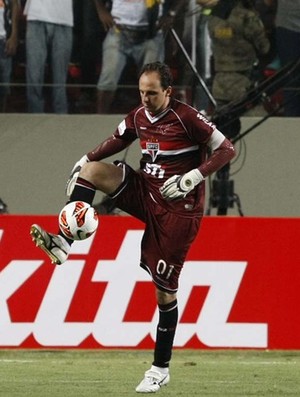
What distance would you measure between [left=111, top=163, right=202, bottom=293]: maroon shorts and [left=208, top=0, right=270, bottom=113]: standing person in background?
165 inches

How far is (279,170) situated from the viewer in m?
13.1

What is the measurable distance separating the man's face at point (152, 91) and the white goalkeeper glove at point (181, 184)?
477mm

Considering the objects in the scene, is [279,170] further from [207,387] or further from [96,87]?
[207,387]

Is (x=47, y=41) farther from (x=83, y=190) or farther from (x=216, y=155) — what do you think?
(x=216, y=155)

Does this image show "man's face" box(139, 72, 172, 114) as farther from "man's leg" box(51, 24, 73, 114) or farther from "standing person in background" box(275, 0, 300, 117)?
"standing person in background" box(275, 0, 300, 117)

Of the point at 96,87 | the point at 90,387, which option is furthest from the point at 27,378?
the point at 96,87

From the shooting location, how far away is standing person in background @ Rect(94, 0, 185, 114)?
12.5 metres

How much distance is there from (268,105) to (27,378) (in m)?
4.74

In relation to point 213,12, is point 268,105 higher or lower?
lower

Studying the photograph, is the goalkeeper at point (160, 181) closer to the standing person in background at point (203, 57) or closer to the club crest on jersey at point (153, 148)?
the club crest on jersey at point (153, 148)

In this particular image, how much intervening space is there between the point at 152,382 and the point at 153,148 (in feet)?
4.88

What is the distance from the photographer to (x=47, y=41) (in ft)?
41.2

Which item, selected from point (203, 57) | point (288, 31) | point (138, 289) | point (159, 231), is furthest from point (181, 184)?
point (288, 31)

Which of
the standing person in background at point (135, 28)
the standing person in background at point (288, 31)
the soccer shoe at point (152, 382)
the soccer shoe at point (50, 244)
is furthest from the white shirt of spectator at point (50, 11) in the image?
the soccer shoe at point (152, 382)
